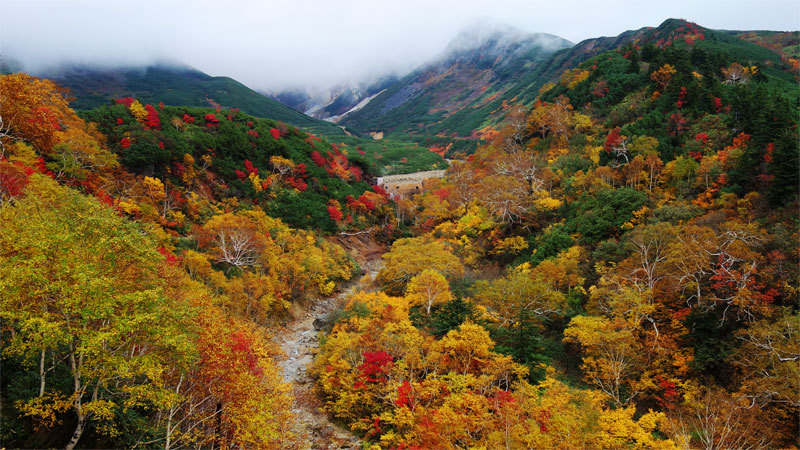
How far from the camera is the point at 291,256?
115 feet

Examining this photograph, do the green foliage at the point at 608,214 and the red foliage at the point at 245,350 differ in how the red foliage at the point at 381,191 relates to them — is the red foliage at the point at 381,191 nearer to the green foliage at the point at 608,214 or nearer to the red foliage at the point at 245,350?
the green foliage at the point at 608,214

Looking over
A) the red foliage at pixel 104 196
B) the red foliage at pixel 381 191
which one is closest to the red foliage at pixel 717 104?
the red foliage at pixel 381 191

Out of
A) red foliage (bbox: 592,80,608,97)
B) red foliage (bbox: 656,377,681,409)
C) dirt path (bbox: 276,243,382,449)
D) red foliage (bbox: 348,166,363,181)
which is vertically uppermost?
red foliage (bbox: 592,80,608,97)

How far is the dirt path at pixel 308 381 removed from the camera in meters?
19.0

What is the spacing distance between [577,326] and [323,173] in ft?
144

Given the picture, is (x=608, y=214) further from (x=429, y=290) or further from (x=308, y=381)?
(x=308, y=381)

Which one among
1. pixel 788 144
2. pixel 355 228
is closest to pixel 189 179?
pixel 355 228

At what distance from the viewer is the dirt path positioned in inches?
746

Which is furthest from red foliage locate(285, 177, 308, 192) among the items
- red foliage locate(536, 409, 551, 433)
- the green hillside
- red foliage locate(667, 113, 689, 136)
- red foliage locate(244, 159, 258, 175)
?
the green hillside

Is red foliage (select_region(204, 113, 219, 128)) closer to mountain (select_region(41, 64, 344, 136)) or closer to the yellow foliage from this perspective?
the yellow foliage

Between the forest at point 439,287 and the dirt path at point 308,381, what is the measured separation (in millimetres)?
652

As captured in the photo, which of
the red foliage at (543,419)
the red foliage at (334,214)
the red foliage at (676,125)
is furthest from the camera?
the red foliage at (334,214)

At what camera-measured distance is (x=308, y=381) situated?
940 inches

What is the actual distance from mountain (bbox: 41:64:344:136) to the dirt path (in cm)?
11153
